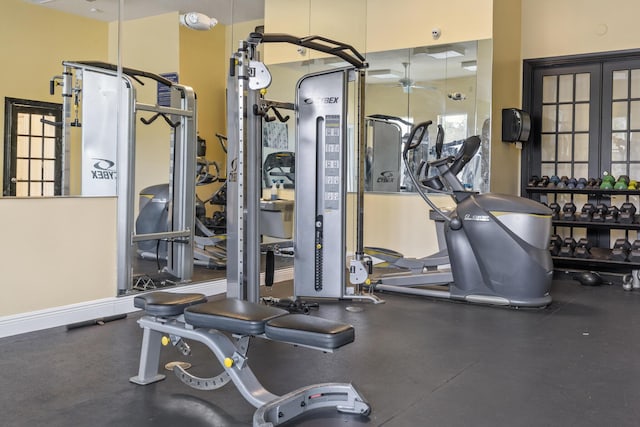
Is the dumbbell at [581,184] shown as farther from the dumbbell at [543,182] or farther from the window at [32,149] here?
the window at [32,149]

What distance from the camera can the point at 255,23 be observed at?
5.71 meters

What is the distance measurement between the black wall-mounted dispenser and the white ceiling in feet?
9.34

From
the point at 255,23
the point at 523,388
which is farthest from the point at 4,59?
the point at 523,388

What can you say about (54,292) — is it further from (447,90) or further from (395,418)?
(447,90)

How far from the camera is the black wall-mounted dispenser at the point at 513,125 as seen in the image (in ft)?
21.1

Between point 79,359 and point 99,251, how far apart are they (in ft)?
3.71

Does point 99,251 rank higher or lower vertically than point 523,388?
higher

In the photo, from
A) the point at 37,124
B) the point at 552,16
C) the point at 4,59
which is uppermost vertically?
the point at 552,16

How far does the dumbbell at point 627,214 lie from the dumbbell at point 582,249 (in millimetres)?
405

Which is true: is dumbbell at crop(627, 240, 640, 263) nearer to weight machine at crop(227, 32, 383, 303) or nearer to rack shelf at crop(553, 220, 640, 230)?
rack shelf at crop(553, 220, 640, 230)

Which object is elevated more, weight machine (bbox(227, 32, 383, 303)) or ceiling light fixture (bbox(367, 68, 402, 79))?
ceiling light fixture (bbox(367, 68, 402, 79))

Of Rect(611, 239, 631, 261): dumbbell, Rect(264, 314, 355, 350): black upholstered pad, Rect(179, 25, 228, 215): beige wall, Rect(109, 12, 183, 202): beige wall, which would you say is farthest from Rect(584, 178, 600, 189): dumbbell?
Rect(264, 314, 355, 350): black upholstered pad

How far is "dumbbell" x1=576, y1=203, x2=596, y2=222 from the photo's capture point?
6.19 meters

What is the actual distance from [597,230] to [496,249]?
2.61 metres
